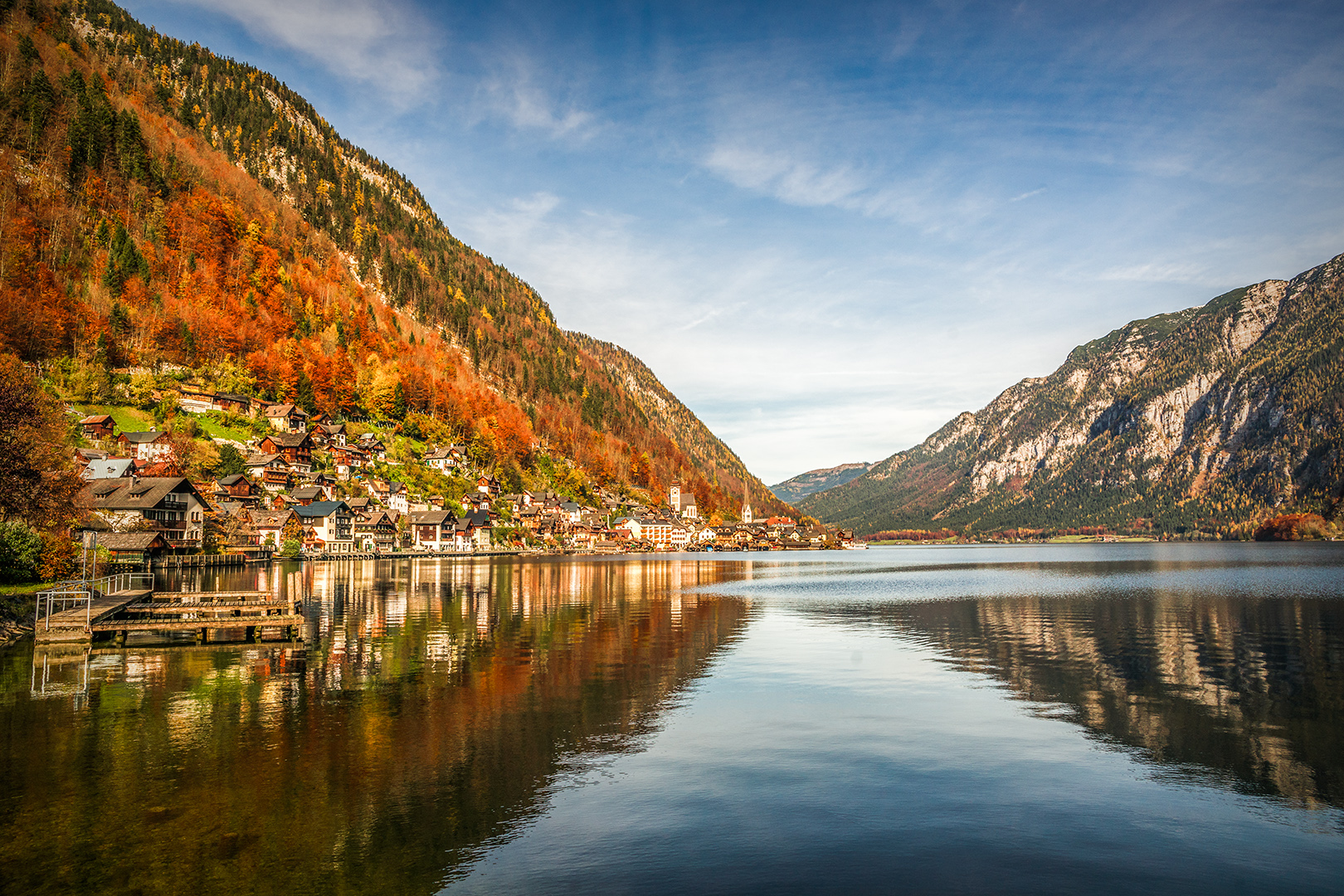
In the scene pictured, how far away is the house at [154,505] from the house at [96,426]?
1770cm

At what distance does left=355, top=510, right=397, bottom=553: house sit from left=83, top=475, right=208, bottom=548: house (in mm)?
40335

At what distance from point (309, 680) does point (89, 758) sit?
10236 millimetres

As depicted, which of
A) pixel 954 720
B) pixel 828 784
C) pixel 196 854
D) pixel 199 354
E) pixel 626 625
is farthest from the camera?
pixel 199 354

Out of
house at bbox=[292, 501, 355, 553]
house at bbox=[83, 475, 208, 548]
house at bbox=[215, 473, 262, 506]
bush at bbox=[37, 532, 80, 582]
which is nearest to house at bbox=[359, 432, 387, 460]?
house at bbox=[292, 501, 355, 553]

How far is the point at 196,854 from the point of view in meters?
13.1

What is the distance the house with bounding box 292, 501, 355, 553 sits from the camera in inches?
5364

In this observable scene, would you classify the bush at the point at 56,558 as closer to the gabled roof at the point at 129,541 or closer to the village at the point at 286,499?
the village at the point at 286,499

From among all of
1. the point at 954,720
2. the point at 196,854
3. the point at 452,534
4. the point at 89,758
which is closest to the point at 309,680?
the point at 89,758

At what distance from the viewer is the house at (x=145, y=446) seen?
114375mm

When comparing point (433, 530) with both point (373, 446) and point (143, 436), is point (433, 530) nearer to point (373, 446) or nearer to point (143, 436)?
point (373, 446)

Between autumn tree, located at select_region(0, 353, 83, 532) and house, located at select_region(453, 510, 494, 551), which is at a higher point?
autumn tree, located at select_region(0, 353, 83, 532)

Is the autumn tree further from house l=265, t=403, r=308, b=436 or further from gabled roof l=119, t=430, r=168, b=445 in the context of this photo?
house l=265, t=403, r=308, b=436

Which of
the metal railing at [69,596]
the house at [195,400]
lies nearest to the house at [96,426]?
the house at [195,400]

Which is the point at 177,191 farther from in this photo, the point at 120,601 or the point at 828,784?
the point at 828,784
